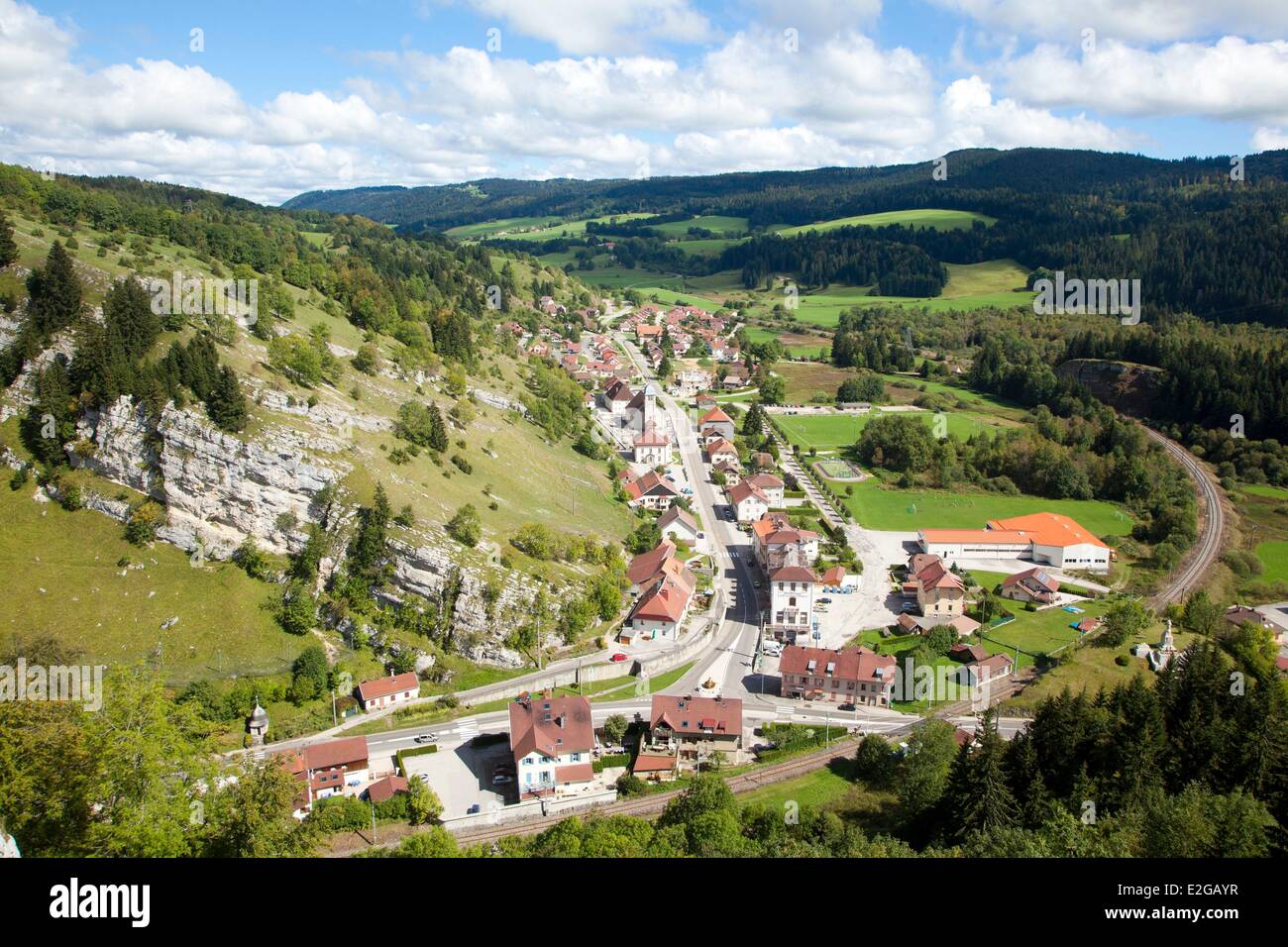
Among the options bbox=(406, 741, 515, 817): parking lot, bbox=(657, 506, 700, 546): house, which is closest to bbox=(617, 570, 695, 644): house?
bbox=(406, 741, 515, 817): parking lot

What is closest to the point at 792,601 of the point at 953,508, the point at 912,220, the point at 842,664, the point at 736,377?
the point at 842,664

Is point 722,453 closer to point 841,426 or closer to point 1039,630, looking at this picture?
point 841,426

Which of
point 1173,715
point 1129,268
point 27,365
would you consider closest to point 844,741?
point 1173,715

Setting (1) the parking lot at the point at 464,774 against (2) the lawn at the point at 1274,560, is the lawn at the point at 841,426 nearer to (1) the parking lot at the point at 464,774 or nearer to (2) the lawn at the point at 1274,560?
(2) the lawn at the point at 1274,560

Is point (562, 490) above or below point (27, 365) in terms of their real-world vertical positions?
below

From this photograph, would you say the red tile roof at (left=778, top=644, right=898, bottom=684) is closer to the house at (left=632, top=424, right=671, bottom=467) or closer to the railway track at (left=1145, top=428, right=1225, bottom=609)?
the railway track at (left=1145, top=428, right=1225, bottom=609)
